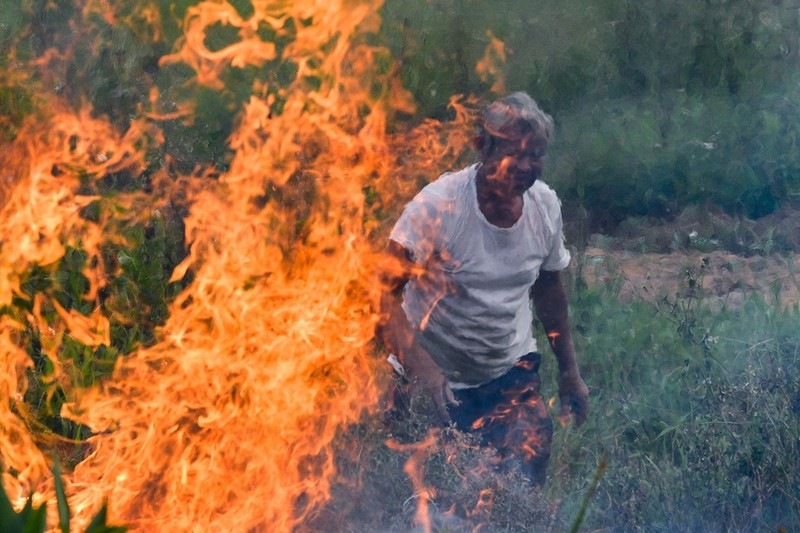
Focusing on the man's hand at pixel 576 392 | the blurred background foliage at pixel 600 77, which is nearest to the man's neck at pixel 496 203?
the man's hand at pixel 576 392

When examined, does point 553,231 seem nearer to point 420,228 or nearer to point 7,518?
point 420,228

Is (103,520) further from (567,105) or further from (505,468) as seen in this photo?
(567,105)

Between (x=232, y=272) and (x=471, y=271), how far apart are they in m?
1.17

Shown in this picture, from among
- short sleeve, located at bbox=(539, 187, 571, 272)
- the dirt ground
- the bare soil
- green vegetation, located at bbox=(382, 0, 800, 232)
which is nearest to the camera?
short sleeve, located at bbox=(539, 187, 571, 272)

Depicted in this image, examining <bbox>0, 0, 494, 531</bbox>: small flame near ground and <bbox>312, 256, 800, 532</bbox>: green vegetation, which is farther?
<bbox>0, 0, 494, 531</bbox>: small flame near ground

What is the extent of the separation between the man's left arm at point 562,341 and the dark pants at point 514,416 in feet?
0.46

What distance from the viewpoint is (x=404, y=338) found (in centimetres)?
417

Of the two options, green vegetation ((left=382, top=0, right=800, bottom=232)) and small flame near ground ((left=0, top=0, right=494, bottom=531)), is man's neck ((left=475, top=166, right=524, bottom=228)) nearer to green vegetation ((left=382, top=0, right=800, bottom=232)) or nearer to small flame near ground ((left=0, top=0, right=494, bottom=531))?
small flame near ground ((left=0, top=0, right=494, bottom=531))

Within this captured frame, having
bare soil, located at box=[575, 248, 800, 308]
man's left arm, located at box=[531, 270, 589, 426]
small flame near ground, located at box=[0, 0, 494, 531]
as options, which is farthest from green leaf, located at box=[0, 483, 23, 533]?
bare soil, located at box=[575, 248, 800, 308]

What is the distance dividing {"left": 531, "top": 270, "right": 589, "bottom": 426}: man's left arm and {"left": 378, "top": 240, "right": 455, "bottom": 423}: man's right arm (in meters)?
0.63

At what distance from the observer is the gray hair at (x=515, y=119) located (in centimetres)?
406

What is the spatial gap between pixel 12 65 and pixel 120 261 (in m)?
1.78

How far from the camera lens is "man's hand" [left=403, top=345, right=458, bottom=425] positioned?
4102 mm

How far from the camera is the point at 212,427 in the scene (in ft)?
14.0
